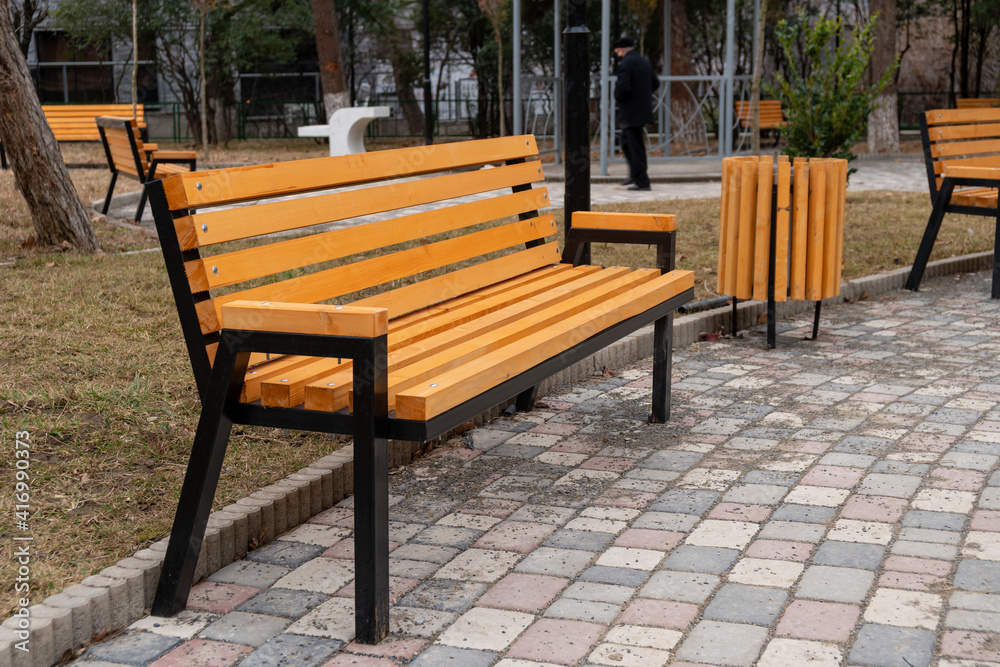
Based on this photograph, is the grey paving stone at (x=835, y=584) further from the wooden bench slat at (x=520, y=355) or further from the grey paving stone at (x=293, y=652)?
the grey paving stone at (x=293, y=652)

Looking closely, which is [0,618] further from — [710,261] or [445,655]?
[710,261]

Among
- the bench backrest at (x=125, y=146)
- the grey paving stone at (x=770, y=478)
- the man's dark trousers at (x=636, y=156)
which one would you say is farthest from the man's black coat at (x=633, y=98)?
the grey paving stone at (x=770, y=478)

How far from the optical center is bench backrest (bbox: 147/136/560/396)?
10.2 feet

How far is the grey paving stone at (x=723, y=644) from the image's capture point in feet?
Answer: 8.73

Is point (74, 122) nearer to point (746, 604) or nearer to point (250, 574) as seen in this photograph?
point (250, 574)

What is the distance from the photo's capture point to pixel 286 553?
3.36m

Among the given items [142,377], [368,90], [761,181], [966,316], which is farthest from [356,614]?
[368,90]

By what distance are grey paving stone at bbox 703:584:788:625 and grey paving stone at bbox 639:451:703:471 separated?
1.07 meters

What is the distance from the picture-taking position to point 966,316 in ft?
22.3

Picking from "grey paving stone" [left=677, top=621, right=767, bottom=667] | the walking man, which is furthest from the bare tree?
"grey paving stone" [left=677, top=621, right=767, bottom=667]

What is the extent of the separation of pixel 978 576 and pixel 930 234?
16.1 ft

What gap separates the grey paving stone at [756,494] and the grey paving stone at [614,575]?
682 mm

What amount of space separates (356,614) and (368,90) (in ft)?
96.8

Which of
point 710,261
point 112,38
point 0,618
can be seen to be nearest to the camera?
point 0,618
